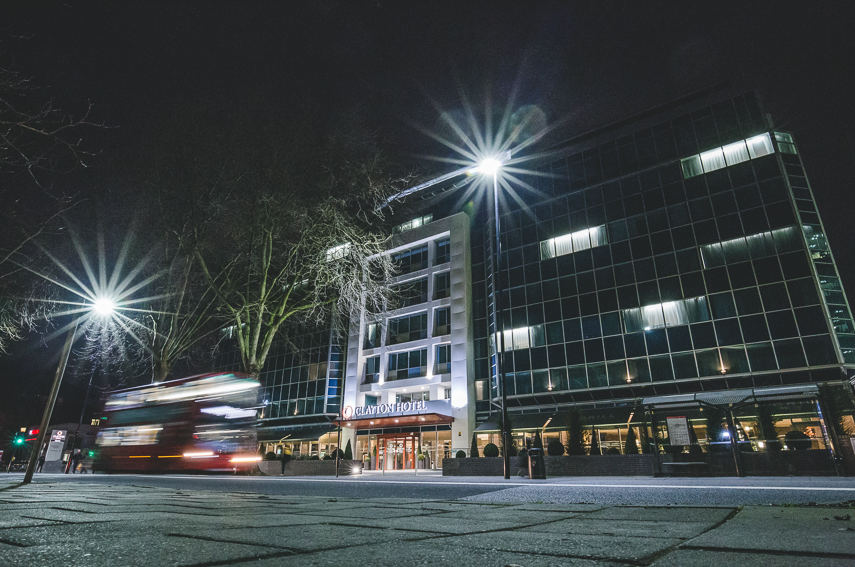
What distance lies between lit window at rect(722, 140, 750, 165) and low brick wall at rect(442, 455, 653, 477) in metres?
22.5

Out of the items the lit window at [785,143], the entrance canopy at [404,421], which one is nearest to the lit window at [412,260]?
the entrance canopy at [404,421]

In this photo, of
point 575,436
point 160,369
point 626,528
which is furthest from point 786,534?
point 160,369

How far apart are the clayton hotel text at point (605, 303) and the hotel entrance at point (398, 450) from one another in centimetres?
14

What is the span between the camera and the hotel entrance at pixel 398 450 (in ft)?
109

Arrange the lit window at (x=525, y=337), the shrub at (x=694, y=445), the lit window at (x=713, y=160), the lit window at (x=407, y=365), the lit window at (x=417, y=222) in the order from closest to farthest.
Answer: the shrub at (x=694, y=445)
the lit window at (x=713, y=160)
the lit window at (x=525, y=337)
the lit window at (x=407, y=365)
the lit window at (x=417, y=222)

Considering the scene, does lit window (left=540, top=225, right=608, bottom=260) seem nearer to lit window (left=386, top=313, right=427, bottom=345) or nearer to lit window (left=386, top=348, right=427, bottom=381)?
lit window (left=386, top=313, right=427, bottom=345)

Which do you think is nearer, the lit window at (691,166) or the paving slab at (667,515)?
the paving slab at (667,515)

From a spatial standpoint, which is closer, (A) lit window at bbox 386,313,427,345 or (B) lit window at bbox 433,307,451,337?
(B) lit window at bbox 433,307,451,337

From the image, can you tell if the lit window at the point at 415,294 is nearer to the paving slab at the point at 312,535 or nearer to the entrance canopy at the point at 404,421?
the entrance canopy at the point at 404,421

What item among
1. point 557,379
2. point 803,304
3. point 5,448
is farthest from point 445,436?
point 5,448

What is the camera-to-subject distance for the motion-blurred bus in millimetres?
16031

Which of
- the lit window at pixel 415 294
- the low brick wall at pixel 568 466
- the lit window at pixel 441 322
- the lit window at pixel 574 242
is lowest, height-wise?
the low brick wall at pixel 568 466

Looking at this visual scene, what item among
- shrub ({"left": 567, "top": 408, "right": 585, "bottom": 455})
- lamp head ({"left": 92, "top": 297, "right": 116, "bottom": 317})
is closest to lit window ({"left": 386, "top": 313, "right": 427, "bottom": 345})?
shrub ({"left": 567, "top": 408, "right": 585, "bottom": 455})

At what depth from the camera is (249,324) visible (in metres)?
17.2
